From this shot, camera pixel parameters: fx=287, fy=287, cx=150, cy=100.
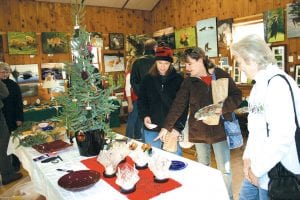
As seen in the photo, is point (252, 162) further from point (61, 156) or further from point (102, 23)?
point (102, 23)

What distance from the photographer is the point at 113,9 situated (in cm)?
673

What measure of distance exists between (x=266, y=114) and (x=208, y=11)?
16.1ft

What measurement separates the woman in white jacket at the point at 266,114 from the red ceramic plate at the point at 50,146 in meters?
1.34

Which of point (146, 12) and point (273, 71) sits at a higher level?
point (146, 12)

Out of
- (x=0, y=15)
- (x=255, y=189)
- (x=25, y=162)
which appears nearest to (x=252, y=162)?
(x=255, y=189)

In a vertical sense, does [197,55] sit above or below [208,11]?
below

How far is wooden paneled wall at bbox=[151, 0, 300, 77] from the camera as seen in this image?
4676 millimetres

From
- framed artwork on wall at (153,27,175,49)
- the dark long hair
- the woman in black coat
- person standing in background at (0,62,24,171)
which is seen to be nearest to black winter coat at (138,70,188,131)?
the woman in black coat

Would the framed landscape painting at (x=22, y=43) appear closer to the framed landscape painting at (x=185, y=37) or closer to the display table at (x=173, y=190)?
the framed landscape painting at (x=185, y=37)

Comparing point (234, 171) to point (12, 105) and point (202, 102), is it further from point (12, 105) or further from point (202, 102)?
point (12, 105)

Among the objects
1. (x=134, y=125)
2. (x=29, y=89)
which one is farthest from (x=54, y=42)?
(x=134, y=125)

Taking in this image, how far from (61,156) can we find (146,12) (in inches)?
234

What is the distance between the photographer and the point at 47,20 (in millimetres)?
5902

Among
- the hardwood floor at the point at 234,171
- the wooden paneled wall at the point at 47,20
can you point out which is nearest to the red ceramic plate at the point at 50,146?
the hardwood floor at the point at 234,171
